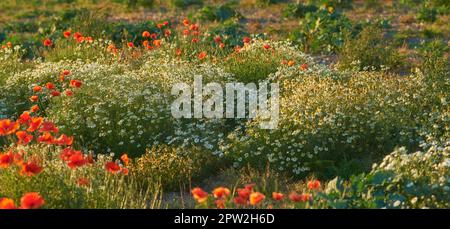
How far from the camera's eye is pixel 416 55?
12.0m

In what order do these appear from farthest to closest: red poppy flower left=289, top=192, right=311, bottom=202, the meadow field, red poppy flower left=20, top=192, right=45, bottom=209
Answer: the meadow field, red poppy flower left=289, top=192, right=311, bottom=202, red poppy flower left=20, top=192, right=45, bottom=209

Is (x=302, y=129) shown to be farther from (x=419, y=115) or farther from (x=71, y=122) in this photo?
(x=71, y=122)

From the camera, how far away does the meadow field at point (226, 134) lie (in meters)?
5.68

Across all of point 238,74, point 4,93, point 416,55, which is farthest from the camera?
point 416,55

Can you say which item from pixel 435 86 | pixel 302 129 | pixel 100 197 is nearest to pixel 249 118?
pixel 302 129

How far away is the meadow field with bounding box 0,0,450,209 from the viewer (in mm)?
5684

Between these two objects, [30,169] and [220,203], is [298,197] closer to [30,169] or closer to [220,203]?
[220,203]

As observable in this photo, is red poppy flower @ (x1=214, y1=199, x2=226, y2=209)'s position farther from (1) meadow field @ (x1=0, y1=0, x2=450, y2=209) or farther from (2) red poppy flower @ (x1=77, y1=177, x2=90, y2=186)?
(2) red poppy flower @ (x1=77, y1=177, x2=90, y2=186)

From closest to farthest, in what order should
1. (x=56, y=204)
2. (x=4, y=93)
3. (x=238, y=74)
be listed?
(x=56, y=204) → (x=4, y=93) → (x=238, y=74)

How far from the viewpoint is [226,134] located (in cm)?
829

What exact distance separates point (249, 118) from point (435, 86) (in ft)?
7.29
